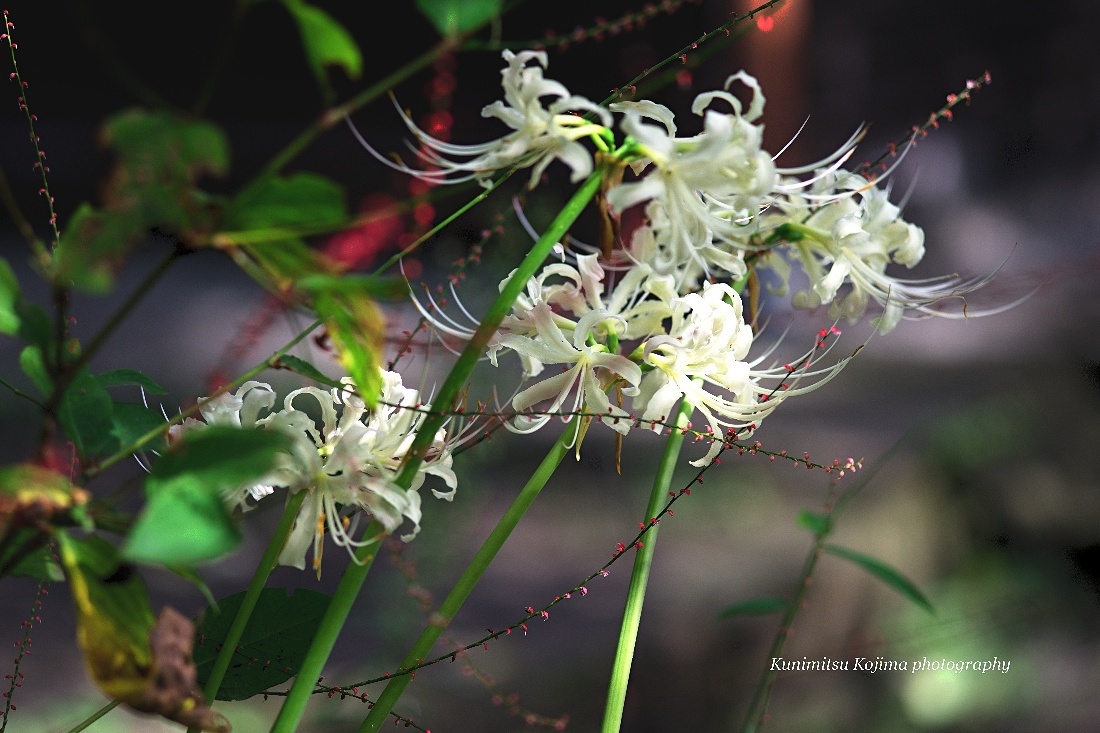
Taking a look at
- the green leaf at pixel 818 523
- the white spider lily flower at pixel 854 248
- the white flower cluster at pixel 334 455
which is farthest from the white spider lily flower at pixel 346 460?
the green leaf at pixel 818 523

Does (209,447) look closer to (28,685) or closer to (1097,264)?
(1097,264)

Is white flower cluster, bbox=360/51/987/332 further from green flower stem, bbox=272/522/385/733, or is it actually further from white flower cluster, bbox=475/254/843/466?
green flower stem, bbox=272/522/385/733

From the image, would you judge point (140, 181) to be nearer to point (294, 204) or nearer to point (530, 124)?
point (294, 204)

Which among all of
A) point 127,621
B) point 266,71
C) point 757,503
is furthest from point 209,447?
point 266,71

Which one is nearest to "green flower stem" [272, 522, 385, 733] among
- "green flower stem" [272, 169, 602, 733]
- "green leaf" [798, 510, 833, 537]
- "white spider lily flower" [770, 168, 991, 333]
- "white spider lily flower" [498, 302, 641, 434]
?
"green flower stem" [272, 169, 602, 733]

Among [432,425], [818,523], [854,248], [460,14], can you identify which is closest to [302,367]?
[432,425]

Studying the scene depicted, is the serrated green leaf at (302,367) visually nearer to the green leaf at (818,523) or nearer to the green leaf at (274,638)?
the green leaf at (274,638)
